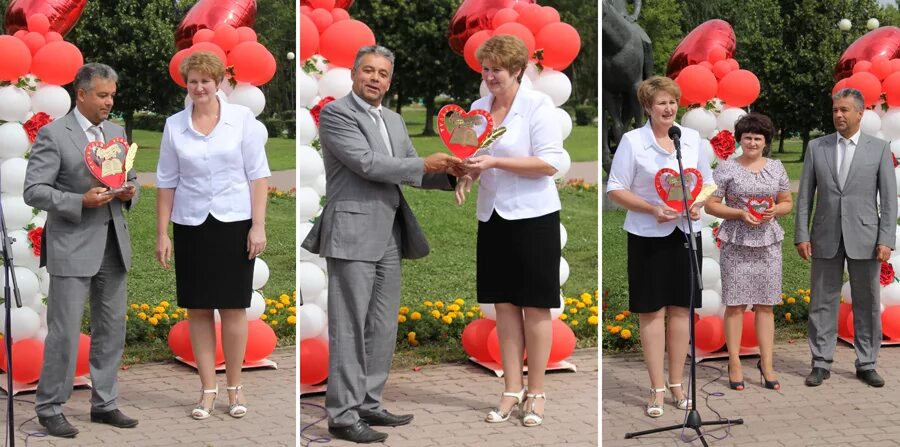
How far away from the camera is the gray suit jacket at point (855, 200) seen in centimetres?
620

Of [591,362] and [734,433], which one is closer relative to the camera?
[734,433]

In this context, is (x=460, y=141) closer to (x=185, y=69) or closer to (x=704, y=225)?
(x=185, y=69)

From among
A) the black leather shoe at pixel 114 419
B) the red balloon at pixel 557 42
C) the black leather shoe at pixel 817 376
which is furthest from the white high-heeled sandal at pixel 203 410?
the black leather shoe at pixel 817 376

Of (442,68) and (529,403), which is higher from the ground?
(442,68)

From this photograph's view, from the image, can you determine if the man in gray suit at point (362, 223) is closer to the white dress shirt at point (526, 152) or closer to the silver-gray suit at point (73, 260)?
the white dress shirt at point (526, 152)

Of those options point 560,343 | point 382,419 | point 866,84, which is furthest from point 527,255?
point 866,84

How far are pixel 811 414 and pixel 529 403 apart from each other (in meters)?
1.45

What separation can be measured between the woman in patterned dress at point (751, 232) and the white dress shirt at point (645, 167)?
0.63m

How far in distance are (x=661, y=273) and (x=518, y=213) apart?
802 millimetres

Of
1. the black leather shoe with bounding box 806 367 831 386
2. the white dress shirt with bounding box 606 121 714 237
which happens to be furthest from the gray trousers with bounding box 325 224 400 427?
the black leather shoe with bounding box 806 367 831 386

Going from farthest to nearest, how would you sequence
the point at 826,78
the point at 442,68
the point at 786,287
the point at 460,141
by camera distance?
the point at 442,68, the point at 826,78, the point at 786,287, the point at 460,141

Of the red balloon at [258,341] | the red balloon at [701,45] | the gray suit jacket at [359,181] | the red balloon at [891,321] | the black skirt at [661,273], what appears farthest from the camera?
the red balloon at [891,321]

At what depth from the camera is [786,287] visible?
9352 mm

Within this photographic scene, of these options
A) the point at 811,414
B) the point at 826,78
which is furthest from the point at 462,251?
the point at 811,414
